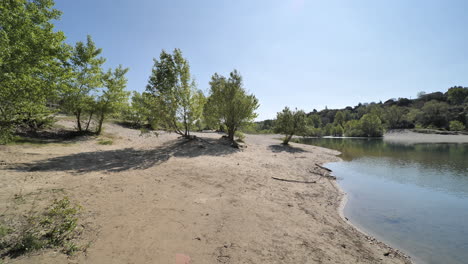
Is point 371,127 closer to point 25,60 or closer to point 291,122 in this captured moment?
point 291,122

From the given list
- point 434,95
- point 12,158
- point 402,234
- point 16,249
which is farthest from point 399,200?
point 434,95

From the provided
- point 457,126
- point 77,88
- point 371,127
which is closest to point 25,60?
point 77,88

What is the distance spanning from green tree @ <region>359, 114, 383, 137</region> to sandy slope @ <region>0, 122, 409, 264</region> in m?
109

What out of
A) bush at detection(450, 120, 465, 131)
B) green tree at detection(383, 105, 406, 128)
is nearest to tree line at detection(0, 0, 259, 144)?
bush at detection(450, 120, 465, 131)

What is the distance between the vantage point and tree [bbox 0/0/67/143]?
24.1 feet

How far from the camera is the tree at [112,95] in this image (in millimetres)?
23719

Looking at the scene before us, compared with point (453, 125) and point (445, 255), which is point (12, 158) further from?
point (453, 125)

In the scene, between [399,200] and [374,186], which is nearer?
[399,200]

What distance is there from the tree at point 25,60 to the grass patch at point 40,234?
4.24 m

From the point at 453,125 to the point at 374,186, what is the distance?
445 ft

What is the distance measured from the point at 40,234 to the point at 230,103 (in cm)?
2324

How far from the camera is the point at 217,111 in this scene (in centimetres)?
2655

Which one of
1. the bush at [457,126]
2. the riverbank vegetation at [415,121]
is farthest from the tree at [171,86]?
the bush at [457,126]

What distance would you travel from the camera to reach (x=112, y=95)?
79.4ft
